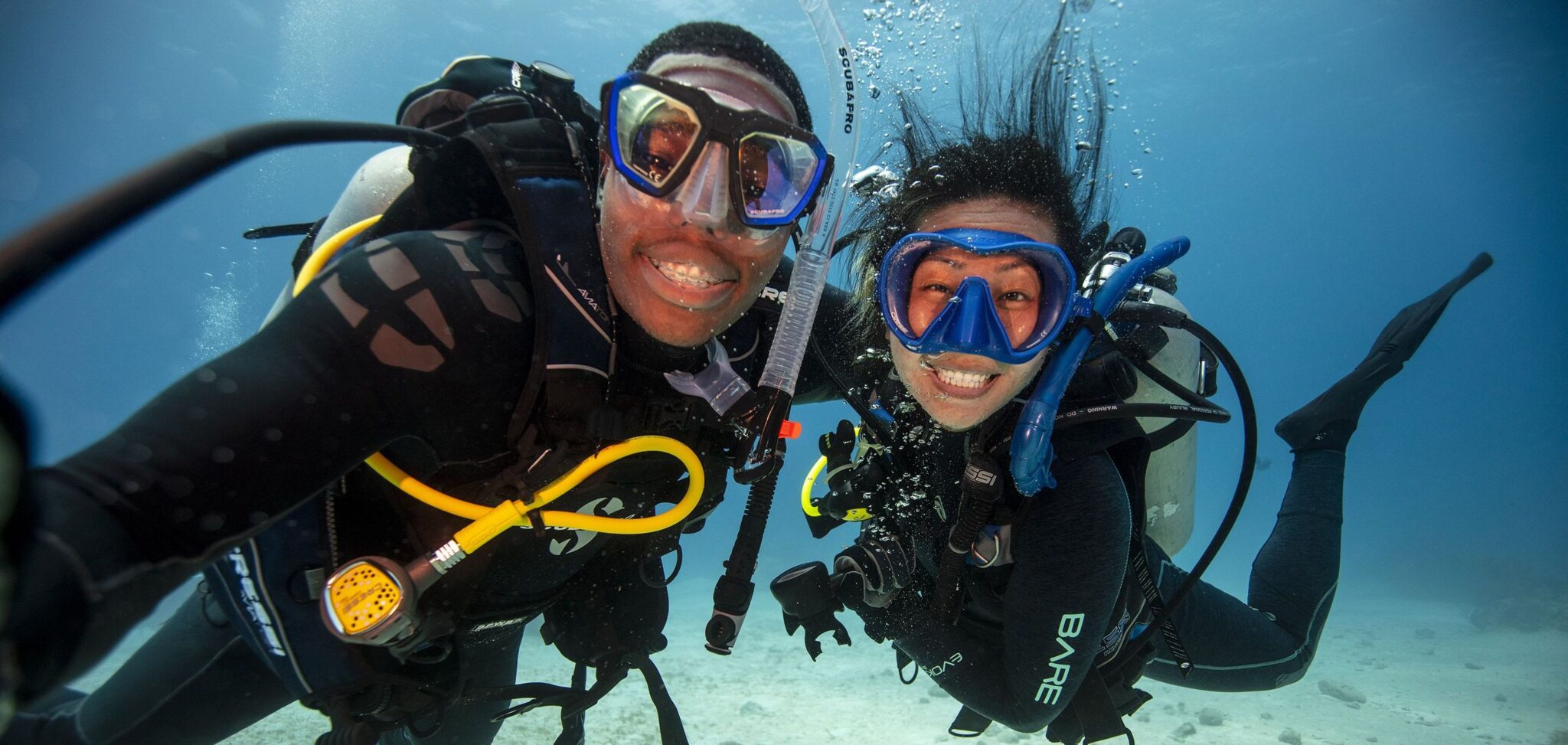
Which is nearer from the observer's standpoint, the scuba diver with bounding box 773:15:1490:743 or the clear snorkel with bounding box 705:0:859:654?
the clear snorkel with bounding box 705:0:859:654

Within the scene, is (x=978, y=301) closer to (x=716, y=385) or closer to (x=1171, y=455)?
(x=716, y=385)

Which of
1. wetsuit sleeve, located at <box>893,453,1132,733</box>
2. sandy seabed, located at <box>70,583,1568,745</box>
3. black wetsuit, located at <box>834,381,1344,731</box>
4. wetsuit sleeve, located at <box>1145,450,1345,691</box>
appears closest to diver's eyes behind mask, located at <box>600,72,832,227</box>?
black wetsuit, located at <box>834,381,1344,731</box>

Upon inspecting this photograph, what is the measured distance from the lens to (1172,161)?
58656 mm

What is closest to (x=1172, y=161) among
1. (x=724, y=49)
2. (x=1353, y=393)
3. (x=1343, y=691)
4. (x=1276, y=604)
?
(x=1343, y=691)

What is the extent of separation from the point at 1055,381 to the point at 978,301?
1.79 ft

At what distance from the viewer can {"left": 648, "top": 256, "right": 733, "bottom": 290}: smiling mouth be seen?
2.47 meters

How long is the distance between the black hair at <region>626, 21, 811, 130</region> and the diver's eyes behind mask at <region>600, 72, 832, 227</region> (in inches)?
12.4

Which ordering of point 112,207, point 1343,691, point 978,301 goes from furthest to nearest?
point 1343,691 → point 978,301 → point 112,207

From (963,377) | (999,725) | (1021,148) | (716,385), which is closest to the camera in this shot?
(716,385)

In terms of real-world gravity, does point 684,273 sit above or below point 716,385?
above

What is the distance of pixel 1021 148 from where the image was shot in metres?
3.47

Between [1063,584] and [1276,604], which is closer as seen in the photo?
[1063,584]

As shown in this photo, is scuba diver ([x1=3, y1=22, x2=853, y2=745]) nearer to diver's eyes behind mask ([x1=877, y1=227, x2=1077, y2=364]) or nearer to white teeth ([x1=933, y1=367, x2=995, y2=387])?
diver's eyes behind mask ([x1=877, y1=227, x2=1077, y2=364])

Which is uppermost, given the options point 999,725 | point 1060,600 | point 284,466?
point 284,466
